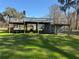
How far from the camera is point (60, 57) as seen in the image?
9672 millimetres

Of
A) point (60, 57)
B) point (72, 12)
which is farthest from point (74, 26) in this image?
point (60, 57)

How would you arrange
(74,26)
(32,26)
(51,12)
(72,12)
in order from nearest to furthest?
(32,26), (72,12), (74,26), (51,12)

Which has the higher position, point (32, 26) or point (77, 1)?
point (77, 1)

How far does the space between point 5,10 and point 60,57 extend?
6758cm

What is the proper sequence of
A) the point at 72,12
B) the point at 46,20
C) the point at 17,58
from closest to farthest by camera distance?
the point at 17,58, the point at 46,20, the point at 72,12

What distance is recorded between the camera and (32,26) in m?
51.3

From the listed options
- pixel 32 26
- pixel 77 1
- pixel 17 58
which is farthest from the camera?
pixel 32 26

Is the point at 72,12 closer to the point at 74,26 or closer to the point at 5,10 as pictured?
the point at 74,26

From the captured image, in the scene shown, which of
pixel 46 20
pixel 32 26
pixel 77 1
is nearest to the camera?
pixel 46 20

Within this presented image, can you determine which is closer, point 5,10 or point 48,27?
point 48,27

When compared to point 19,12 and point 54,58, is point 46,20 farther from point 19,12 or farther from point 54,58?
point 19,12

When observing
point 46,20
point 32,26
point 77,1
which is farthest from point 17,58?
point 32,26

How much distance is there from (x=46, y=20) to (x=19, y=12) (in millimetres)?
39813

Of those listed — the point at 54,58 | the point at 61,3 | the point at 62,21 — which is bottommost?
the point at 54,58
